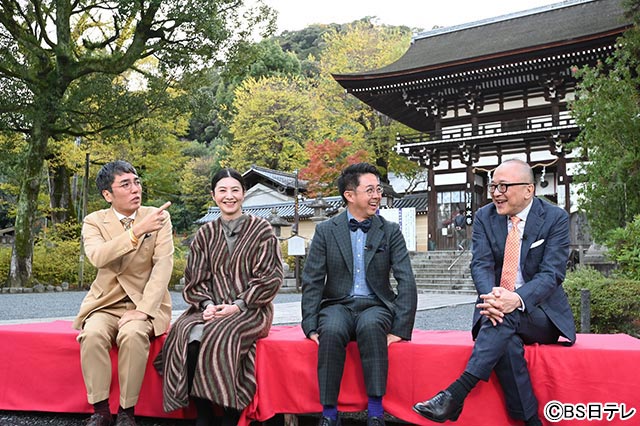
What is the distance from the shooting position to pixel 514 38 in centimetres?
1775

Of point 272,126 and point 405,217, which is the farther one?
point 272,126

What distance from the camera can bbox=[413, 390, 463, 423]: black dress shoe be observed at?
8.59ft

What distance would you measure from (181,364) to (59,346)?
103 centimetres

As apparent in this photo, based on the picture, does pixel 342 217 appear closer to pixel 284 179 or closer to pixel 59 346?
pixel 59 346

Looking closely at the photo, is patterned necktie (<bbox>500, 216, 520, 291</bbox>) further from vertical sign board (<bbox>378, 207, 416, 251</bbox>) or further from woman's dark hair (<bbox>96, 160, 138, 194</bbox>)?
vertical sign board (<bbox>378, 207, 416, 251</bbox>)

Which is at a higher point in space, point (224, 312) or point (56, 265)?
point (224, 312)

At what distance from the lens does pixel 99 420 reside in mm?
3004

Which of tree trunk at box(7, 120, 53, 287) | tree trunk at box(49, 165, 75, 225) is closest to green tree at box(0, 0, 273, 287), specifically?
tree trunk at box(7, 120, 53, 287)

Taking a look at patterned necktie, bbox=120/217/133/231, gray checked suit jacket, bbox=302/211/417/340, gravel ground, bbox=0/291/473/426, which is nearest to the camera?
gray checked suit jacket, bbox=302/211/417/340

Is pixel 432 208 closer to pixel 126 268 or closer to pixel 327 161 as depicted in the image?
pixel 327 161

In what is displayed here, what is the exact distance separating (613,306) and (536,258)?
282 cm

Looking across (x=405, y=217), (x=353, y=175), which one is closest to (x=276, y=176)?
(x=405, y=217)

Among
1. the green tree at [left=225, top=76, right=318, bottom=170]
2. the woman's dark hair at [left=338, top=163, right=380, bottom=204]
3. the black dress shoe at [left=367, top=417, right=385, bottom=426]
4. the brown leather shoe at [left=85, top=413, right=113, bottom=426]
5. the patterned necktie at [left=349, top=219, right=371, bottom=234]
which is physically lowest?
the brown leather shoe at [left=85, top=413, right=113, bottom=426]

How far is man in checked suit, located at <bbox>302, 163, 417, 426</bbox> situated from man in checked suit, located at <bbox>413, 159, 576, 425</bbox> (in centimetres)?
35
